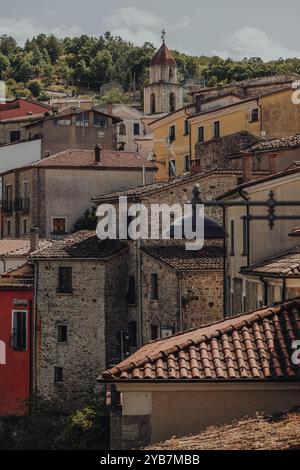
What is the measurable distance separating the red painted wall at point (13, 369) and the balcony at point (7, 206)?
2014 cm

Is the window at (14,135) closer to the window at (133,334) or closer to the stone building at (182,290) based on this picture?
the window at (133,334)

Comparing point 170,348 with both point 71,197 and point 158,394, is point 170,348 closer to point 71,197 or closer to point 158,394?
point 158,394

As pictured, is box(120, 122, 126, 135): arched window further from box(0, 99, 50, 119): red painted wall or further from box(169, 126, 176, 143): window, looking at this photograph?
box(169, 126, 176, 143): window

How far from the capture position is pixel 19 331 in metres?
41.2

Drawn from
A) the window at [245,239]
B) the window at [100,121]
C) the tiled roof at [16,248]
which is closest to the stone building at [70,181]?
the tiled roof at [16,248]

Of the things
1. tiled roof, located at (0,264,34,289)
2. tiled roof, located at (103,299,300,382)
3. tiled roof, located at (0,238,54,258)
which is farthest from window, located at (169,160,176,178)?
tiled roof, located at (103,299,300,382)

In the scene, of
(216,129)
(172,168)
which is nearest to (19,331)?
(216,129)

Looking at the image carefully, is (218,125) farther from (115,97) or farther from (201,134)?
(115,97)

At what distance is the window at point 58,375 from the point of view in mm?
39500

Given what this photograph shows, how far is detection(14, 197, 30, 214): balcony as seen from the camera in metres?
58.7

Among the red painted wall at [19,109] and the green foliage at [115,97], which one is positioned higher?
the green foliage at [115,97]

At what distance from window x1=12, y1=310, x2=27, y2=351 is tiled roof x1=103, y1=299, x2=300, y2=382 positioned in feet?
72.0

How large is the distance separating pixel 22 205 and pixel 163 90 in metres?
50.6

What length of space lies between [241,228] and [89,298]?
9.07 metres
